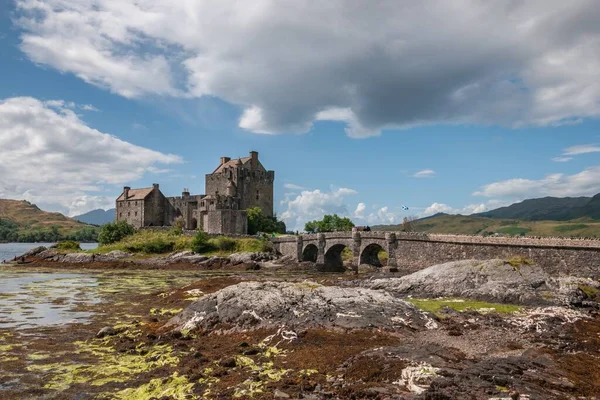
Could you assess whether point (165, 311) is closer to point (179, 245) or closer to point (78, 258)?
point (78, 258)

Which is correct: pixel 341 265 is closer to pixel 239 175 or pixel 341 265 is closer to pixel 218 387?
pixel 239 175

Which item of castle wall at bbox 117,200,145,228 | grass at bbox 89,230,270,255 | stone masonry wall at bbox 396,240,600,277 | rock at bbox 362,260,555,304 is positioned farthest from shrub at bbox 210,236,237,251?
rock at bbox 362,260,555,304

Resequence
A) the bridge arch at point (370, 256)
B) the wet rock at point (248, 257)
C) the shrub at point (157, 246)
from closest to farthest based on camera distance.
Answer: the bridge arch at point (370, 256)
the wet rock at point (248, 257)
the shrub at point (157, 246)

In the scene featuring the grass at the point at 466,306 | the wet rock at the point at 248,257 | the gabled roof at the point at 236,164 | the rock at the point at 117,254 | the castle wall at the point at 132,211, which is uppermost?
the gabled roof at the point at 236,164

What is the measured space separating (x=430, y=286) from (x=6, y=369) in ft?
91.6

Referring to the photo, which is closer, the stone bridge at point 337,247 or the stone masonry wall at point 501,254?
the stone masonry wall at point 501,254

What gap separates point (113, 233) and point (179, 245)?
1846 cm

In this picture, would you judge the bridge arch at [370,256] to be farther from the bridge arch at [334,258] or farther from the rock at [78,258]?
the rock at [78,258]

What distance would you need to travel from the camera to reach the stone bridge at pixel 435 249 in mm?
39650

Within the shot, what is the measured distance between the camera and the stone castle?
313ft

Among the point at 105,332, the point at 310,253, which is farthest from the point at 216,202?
the point at 105,332

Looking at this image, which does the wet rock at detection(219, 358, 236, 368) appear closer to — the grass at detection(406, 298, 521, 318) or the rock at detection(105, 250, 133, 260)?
the grass at detection(406, 298, 521, 318)

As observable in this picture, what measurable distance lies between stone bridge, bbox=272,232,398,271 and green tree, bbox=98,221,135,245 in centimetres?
3337

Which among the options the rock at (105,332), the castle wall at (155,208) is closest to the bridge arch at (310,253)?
the castle wall at (155,208)
